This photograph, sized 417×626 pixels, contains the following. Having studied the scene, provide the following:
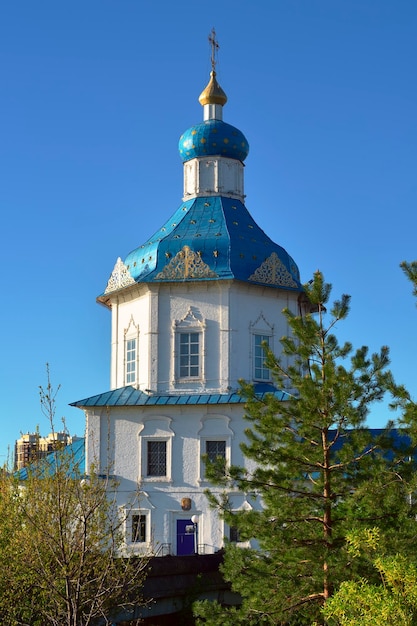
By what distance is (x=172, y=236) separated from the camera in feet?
97.7

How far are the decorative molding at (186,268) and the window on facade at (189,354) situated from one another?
1.71m

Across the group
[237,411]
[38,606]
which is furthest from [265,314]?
[38,606]

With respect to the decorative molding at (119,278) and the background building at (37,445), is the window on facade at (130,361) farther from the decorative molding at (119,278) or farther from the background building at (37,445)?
the background building at (37,445)

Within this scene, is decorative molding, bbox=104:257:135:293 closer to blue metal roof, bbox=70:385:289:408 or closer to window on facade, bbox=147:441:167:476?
blue metal roof, bbox=70:385:289:408

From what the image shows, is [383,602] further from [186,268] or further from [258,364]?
[186,268]

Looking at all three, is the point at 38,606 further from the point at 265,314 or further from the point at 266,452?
the point at 265,314

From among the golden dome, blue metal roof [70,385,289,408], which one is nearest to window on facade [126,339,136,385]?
blue metal roof [70,385,289,408]

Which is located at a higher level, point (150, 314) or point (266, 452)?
point (150, 314)

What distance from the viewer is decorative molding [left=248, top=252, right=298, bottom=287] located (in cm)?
2884

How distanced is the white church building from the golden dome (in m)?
4.11

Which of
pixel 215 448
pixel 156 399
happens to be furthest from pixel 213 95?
pixel 215 448

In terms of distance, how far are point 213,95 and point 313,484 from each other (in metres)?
18.3

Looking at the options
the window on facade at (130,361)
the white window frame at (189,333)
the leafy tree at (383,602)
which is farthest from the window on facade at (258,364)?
the leafy tree at (383,602)

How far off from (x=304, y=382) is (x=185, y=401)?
10374 mm
